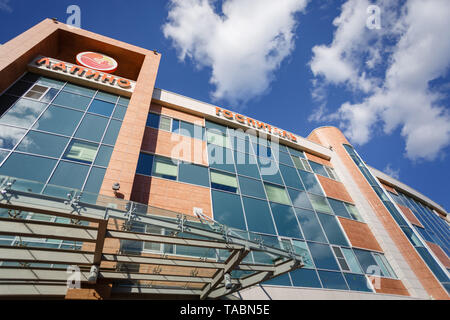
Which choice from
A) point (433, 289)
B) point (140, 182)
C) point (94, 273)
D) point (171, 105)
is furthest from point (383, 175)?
point (94, 273)

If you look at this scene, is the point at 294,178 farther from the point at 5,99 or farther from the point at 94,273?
the point at 5,99

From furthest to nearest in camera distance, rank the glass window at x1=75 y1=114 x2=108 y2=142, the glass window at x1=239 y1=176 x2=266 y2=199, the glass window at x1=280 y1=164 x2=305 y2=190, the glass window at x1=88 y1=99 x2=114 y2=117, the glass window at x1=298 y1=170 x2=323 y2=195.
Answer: the glass window at x1=298 y1=170 x2=323 y2=195 < the glass window at x1=280 y1=164 x2=305 y2=190 < the glass window at x1=239 y1=176 x2=266 y2=199 < the glass window at x1=88 y1=99 x2=114 y2=117 < the glass window at x1=75 y1=114 x2=108 y2=142

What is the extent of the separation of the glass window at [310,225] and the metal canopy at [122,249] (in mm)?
7434

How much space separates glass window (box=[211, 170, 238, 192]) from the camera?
1388 cm

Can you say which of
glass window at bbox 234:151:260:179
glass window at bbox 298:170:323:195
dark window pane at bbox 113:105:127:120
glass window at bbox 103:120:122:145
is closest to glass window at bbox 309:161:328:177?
glass window at bbox 298:170:323:195

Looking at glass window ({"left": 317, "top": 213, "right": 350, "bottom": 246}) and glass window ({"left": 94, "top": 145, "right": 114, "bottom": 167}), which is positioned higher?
glass window ({"left": 94, "top": 145, "right": 114, "bottom": 167})

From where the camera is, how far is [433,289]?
583 inches

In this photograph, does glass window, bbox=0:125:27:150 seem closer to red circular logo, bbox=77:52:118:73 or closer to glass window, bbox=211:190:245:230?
red circular logo, bbox=77:52:118:73

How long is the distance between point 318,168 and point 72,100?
764 inches

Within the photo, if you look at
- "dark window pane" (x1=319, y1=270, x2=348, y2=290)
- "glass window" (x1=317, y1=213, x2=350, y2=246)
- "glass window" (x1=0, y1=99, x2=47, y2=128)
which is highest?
"glass window" (x1=0, y1=99, x2=47, y2=128)

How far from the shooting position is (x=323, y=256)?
537 inches

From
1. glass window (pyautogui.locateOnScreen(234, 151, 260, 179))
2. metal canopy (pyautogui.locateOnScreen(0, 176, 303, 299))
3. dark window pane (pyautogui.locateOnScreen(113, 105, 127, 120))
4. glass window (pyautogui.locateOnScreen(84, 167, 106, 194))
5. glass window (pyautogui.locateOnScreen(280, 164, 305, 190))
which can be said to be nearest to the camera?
metal canopy (pyautogui.locateOnScreen(0, 176, 303, 299))

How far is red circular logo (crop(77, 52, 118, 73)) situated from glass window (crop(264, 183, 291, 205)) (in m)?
13.9
